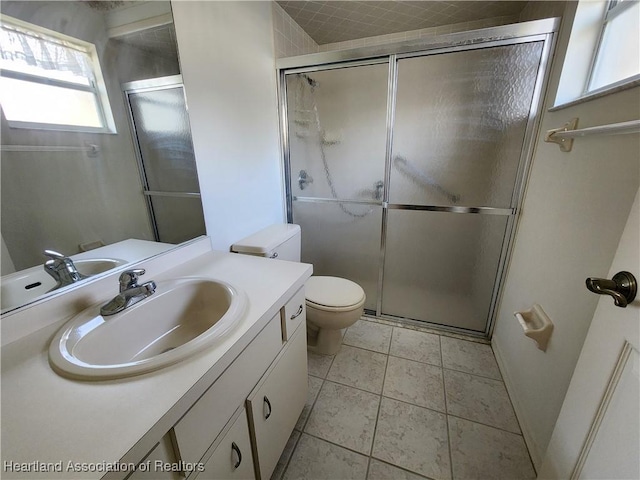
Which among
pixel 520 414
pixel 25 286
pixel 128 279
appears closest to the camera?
pixel 25 286

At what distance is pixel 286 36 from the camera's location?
1860mm

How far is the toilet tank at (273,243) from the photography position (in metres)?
1.47

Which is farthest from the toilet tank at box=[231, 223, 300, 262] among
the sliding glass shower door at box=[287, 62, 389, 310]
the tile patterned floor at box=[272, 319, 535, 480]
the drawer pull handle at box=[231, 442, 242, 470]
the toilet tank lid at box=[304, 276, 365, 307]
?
the drawer pull handle at box=[231, 442, 242, 470]

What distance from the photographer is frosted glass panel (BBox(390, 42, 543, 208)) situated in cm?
144

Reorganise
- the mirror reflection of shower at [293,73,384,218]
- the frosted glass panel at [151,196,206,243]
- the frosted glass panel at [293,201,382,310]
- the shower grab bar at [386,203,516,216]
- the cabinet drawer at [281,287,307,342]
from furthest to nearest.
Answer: the frosted glass panel at [293,201,382,310] → the mirror reflection of shower at [293,73,384,218] → the shower grab bar at [386,203,516,216] → the frosted glass panel at [151,196,206,243] → the cabinet drawer at [281,287,307,342]

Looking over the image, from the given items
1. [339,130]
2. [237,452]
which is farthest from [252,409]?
[339,130]

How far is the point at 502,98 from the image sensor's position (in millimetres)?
1472

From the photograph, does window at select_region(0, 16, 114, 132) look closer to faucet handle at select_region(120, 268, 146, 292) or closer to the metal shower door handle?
faucet handle at select_region(120, 268, 146, 292)

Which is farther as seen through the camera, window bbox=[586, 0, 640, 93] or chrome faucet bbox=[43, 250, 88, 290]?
window bbox=[586, 0, 640, 93]

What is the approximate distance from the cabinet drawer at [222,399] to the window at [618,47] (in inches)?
62.4

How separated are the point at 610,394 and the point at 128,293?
4.36 ft

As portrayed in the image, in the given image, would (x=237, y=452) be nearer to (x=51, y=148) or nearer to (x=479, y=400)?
(x=51, y=148)

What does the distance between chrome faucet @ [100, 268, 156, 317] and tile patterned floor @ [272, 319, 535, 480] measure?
0.96 m

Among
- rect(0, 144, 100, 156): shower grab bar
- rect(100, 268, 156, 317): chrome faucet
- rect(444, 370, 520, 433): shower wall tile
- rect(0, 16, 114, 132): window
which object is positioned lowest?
rect(444, 370, 520, 433): shower wall tile
